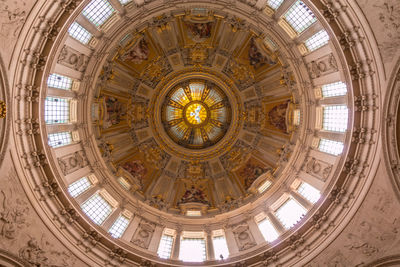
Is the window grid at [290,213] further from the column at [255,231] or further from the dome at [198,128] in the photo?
the column at [255,231]

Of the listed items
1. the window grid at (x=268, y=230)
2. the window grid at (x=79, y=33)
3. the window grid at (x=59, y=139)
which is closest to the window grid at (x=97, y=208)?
the window grid at (x=59, y=139)

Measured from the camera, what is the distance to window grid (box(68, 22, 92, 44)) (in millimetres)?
22094

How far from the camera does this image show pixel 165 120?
117ft

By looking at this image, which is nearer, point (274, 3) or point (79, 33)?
point (79, 33)

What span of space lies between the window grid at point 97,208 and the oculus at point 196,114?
12.5 m

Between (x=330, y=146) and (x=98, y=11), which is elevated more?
(x=98, y=11)

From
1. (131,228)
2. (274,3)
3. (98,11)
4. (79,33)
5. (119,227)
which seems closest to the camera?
(79,33)

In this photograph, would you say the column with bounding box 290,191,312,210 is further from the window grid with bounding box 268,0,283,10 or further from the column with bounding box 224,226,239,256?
the window grid with bounding box 268,0,283,10

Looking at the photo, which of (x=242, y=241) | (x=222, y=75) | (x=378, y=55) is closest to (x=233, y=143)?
(x=222, y=75)

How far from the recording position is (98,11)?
23.1 meters

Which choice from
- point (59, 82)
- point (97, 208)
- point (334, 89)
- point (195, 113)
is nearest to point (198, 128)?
point (195, 113)

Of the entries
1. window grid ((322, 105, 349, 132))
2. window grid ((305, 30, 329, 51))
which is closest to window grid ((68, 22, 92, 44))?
window grid ((305, 30, 329, 51))

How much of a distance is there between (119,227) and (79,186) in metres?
4.76

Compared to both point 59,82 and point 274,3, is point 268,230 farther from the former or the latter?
point 59,82
